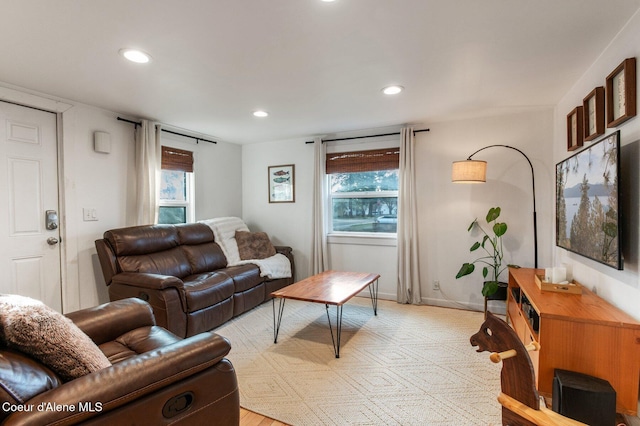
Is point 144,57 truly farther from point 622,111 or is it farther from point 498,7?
point 622,111

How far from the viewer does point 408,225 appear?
3838mm

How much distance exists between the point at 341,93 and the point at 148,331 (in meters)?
2.36

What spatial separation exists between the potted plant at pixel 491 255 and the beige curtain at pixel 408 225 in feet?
1.89

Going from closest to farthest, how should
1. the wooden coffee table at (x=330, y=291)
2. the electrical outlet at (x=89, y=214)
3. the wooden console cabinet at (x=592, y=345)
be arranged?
the wooden console cabinet at (x=592, y=345) < the wooden coffee table at (x=330, y=291) < the electrical outlet at (x=89, y=214)

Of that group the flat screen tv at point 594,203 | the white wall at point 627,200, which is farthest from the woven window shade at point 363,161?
the white wall at point 627,200

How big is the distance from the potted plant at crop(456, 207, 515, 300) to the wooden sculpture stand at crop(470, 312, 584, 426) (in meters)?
2.58

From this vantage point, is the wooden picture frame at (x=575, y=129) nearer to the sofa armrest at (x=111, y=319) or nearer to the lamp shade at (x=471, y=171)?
the lamp shade at (x=471, y=171)

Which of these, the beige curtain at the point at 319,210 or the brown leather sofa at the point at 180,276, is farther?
the beige curtain at the point at 319,210

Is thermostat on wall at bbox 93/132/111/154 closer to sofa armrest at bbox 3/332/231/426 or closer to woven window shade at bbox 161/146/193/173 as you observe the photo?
woven window shade at bbox 161/146/193/173

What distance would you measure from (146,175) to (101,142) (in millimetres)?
512

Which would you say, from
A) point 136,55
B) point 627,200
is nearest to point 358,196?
point 627,200

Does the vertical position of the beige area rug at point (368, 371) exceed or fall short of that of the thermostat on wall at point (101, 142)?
it falls short

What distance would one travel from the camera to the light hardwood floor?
1790 millimetres

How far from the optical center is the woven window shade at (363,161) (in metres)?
4.04
